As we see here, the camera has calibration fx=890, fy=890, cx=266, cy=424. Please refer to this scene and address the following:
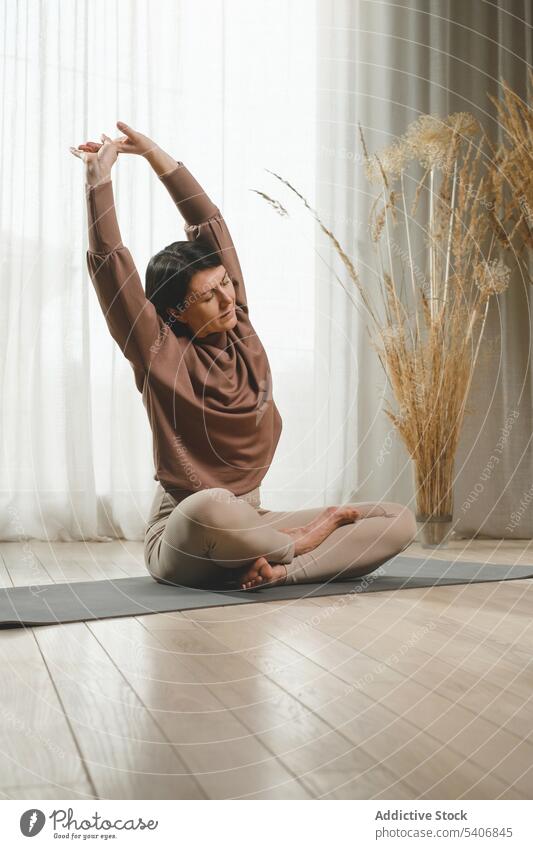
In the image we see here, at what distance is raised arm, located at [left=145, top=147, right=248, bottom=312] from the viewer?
2.18 meters

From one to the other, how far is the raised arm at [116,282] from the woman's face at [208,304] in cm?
11

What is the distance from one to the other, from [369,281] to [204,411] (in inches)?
62.8

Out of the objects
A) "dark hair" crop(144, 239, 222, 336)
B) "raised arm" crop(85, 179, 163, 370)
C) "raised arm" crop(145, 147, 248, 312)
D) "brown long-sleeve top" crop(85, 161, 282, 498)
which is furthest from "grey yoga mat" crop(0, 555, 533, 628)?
"raised arm" crop(145, 147, 248, 312)

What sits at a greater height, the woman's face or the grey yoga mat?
the woman's face

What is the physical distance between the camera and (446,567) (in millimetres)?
2486

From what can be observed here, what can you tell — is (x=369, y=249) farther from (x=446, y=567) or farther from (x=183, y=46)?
(x=446, y=567)

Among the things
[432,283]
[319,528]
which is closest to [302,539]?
[319,528]

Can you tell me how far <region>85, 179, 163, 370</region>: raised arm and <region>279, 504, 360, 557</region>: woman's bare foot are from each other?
1.76 feet

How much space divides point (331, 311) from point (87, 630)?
210cm

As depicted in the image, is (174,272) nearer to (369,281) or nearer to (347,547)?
(347,547)
